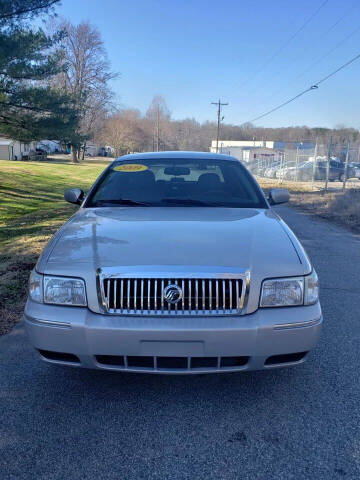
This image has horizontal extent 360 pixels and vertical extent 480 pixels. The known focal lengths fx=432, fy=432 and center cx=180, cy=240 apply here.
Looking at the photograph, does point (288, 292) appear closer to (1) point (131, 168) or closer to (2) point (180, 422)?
(2) point (180, 422)

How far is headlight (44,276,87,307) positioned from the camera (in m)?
2.63

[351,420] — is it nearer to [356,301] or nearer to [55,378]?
[55,378]

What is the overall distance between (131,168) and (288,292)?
242 cm

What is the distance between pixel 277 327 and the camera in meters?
2.54

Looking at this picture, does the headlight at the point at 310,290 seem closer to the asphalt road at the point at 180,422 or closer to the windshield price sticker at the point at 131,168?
the asphalt road at the point at 180,422

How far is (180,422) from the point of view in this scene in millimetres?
2648

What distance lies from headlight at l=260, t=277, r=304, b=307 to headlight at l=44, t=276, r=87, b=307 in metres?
1.10

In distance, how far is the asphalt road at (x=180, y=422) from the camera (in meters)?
2.27

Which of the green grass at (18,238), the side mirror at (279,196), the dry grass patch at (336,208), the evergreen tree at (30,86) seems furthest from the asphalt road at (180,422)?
the evergreen tree at (30,86)

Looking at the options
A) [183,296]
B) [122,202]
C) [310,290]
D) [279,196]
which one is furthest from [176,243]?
[279,196]

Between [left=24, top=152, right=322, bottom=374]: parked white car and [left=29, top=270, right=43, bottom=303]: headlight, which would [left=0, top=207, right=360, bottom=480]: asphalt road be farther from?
[left=29, top=270, right=43, bottom=303]: headlight

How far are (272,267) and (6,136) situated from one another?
593 inches

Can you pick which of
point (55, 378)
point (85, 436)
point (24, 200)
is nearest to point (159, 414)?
point (85, 436)

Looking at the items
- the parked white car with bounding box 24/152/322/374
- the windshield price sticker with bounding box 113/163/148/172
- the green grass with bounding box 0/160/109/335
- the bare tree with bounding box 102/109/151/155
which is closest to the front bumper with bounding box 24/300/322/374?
the parked white car with bounding box 24/152/322/374
